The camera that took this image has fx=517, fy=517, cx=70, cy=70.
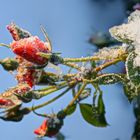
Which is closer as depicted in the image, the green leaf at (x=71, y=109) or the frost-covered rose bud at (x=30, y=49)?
the frost-covered rose bud at (x=30, y=49)

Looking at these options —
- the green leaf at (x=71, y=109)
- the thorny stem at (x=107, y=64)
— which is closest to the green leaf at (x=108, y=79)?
the thorny stem at (x=107, y=64)

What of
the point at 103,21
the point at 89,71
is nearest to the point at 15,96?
the point at 89,71

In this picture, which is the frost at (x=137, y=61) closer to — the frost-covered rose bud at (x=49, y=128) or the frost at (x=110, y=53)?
the frost at (x=110, y=53)

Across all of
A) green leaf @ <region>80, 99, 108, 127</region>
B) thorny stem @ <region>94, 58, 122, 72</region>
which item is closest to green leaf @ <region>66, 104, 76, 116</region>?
green leaf @ <region>80, 99, 108, 127</region>

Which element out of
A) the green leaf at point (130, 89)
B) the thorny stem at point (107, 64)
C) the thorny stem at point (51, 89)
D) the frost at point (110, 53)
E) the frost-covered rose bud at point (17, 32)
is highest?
the frost-covered rose bud at point (17, 32)

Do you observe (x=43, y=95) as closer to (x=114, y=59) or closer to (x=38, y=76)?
(x=38, y=76)

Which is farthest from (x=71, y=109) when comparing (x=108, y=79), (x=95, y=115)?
(x=108, y=79)

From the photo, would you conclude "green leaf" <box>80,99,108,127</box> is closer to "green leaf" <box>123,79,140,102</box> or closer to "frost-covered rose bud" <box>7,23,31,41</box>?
"green leaf" <box>123,79,140,102</box>
